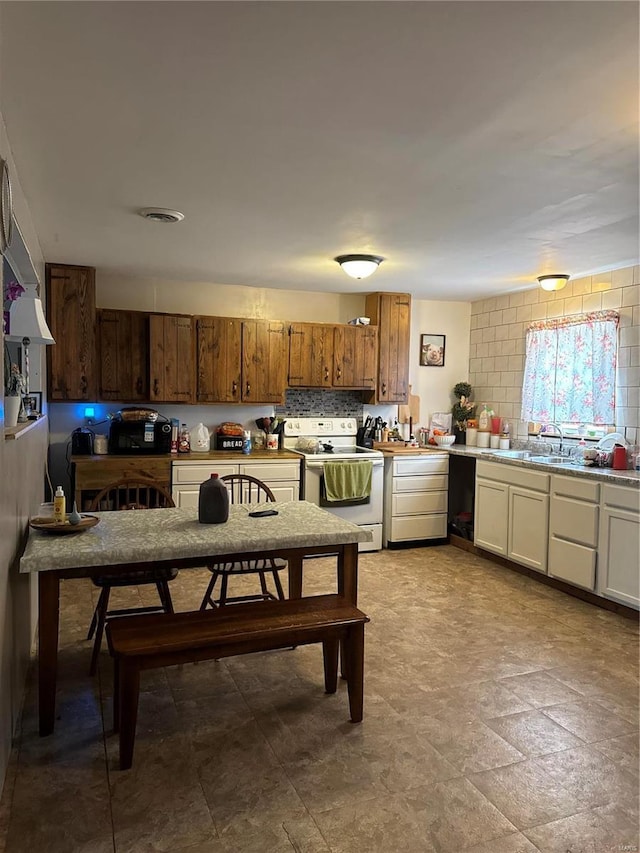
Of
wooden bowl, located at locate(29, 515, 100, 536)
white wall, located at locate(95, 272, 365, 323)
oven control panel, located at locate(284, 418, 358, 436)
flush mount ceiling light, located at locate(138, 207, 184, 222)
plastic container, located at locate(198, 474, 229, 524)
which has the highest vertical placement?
flush mount ceiling light, located at locate(138, 207, 184, 222)

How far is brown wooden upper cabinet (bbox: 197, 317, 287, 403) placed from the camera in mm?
4980

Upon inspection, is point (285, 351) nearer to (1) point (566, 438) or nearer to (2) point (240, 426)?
(2) point (240, 426)

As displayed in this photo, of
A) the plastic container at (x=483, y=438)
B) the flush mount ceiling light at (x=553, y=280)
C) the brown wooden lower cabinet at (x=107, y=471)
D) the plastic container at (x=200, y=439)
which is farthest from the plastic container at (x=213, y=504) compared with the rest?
the plastic container at (x=483, y=438)

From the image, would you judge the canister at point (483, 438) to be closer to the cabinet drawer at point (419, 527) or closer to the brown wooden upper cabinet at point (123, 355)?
the cabinet drawer at point (419, 527)

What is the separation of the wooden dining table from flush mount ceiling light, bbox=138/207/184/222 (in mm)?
1554

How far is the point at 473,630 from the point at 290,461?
201cm

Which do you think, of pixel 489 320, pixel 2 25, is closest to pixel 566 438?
pixel 489 320

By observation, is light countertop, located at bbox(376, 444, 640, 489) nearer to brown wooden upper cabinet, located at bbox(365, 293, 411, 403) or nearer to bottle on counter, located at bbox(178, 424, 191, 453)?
brown wooden upper cabinet, located at bbox(365, 293, 411, 403)

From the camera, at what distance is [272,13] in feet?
4.90

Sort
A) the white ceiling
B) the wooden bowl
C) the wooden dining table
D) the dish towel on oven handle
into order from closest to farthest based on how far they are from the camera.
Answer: the white ceiling
the wooden dining table
the wooden bowl
the dish towel on oven handle

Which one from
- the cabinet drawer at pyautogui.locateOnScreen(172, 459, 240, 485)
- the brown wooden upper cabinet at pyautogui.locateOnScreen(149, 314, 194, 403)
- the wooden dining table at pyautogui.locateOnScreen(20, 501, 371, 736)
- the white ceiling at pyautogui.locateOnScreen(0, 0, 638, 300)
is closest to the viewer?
the white ceiling at pyautogui.locateOnScreen(0, 0, 638, 300)

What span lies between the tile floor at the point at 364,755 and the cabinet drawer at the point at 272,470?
1.72 meters

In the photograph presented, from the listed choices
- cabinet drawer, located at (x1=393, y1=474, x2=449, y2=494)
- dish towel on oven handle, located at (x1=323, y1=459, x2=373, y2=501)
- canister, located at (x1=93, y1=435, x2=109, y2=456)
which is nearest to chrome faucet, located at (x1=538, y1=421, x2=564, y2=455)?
cabinet drawer, located at (x1=393, y1=474, x2=449, y2=494)

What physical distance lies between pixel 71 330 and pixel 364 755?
363cm
